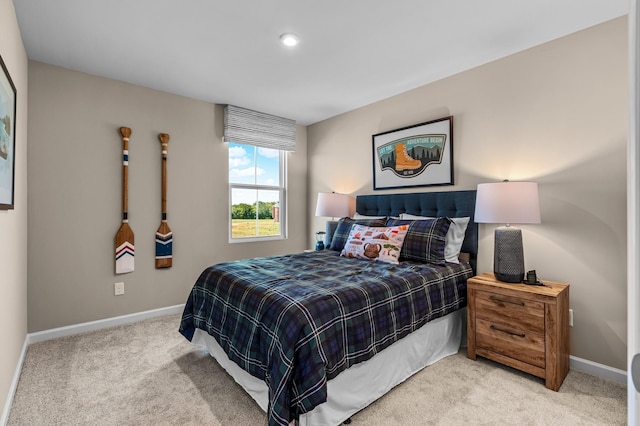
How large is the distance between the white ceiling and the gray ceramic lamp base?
4.82ft

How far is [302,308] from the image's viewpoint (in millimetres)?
1588

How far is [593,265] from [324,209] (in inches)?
97.8

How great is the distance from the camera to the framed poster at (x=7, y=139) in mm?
1597

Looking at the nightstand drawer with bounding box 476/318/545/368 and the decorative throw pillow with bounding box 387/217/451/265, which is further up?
the decorative throw pillow with bounding box 387/217/451/265

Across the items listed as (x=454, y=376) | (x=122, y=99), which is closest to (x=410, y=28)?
(x=454, y=376)

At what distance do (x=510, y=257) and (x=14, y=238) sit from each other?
3391mm

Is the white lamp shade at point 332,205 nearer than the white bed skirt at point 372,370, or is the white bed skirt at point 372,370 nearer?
the white bed skirt at point 372,370

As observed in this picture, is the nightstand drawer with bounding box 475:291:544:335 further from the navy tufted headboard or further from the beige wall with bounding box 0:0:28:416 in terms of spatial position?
the beige wall with bounding box 0:0:28:416

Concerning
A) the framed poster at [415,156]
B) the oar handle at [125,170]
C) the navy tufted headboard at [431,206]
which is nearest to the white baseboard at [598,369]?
the navy tufted headboard at [431,206]

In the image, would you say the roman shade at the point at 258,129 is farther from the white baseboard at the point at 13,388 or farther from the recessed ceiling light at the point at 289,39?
the white baseboard at the point at 13,388

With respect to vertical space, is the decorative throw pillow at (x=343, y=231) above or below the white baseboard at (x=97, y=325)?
→ above

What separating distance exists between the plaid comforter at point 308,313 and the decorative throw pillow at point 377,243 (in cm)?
14

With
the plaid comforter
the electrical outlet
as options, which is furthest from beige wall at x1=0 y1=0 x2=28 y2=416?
the plaid comforter

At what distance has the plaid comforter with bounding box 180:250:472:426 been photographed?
1.48 meters
